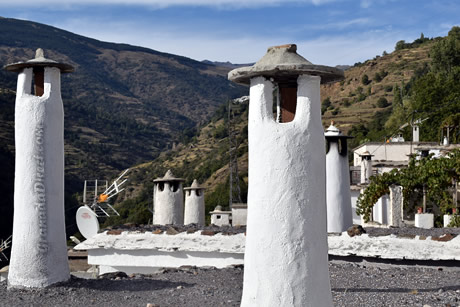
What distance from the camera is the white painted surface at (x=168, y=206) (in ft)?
55.2

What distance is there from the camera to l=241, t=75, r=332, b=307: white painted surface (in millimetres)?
5426

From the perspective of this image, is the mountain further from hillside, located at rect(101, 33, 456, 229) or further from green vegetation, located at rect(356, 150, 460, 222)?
green vegetation, located at rect(356, 150, 460, 222)

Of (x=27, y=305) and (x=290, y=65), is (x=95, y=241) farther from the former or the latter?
(x=290, y=65)

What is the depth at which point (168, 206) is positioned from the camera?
1694 cm

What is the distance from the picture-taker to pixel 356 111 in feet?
251

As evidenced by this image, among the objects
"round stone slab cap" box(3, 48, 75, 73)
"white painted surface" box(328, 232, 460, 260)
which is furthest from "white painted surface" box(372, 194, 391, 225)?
"round stone slab cap" box(3, 48, 75, 73)

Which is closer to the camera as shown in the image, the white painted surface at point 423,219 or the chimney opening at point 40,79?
the chimney opening at point 40,79

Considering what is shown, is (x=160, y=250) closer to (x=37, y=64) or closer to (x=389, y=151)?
(x=37, y=64)

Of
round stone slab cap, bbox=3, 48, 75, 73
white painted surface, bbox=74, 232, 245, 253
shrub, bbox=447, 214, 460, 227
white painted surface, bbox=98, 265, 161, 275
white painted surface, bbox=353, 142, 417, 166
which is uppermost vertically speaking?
white painted surface, bbox=353, 142, 417, 166

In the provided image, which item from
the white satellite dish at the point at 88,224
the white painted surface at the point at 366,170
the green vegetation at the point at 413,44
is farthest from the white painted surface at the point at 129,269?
the green vegetation at the point at 413,44

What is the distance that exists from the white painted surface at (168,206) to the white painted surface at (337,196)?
5489 millimetres

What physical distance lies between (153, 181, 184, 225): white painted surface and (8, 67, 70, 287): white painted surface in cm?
708

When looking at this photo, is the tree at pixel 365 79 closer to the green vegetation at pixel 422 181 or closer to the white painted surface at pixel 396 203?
A: the green vegetation at pixel 422 181

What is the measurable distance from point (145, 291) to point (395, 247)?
414 cm
